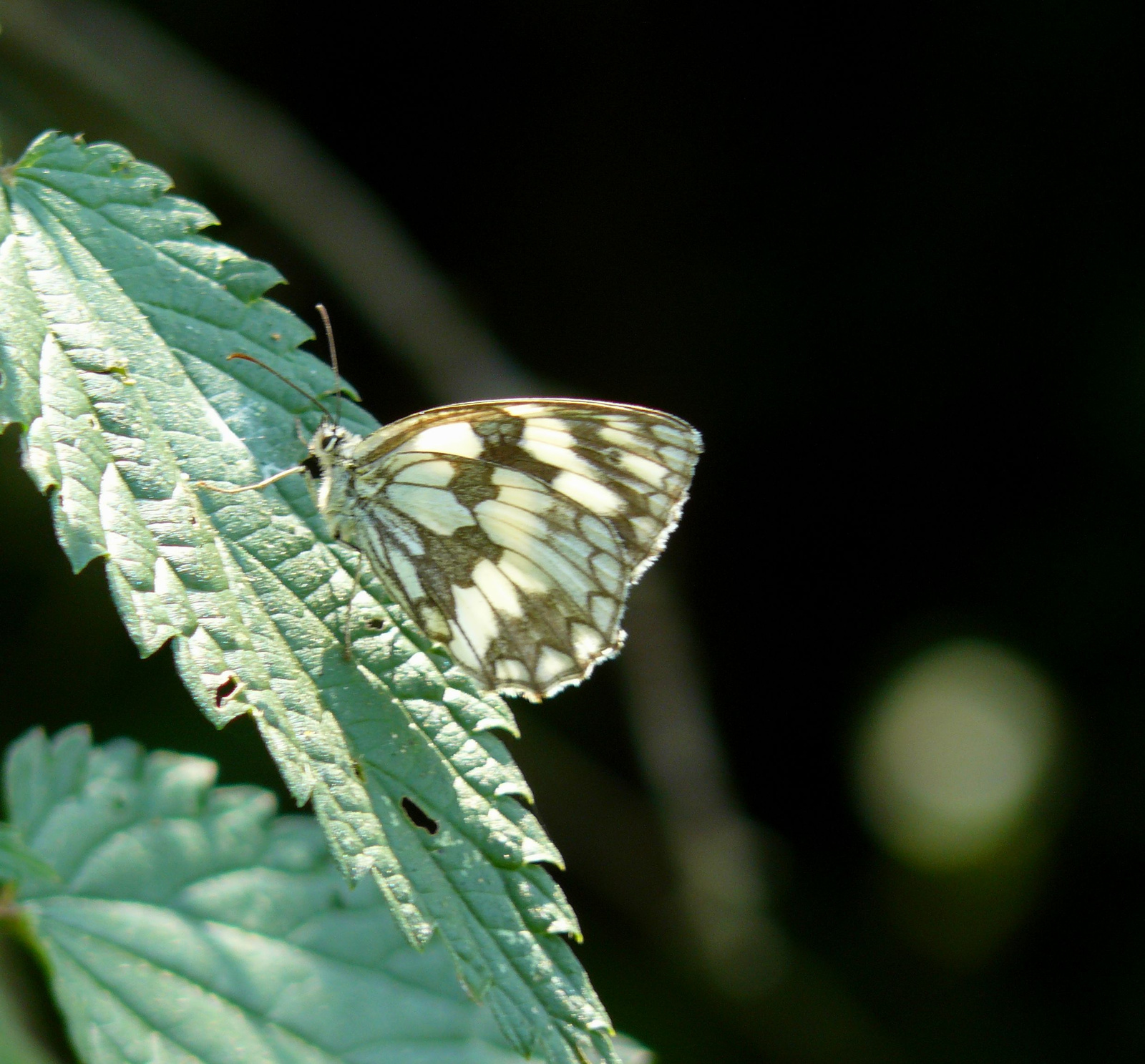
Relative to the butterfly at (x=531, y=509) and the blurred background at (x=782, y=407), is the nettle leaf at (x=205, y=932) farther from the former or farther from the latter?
the blurred background at (x=782, y=407)

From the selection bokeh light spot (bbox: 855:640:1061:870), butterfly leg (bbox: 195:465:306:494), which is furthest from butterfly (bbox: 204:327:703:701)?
bokeh light spot (bbox: 855:640:1061:870)

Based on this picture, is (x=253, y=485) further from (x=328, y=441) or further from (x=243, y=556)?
(x=328, y=441)

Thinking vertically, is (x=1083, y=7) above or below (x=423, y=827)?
above

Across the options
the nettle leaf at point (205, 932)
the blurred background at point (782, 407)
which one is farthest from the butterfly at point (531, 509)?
the blurred background at point (782, 407)

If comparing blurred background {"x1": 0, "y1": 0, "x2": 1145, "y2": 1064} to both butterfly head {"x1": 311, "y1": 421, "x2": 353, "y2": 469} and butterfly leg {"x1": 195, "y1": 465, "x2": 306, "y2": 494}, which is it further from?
butterfly leg {"x1": 195, "y1": 465, "x2": 306, "y2": 494}

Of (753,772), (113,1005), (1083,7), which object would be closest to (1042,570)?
(753,772)

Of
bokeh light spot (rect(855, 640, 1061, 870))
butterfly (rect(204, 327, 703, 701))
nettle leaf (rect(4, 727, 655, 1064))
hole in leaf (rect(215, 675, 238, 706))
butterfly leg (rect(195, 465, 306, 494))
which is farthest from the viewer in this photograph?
bokeh light spot (rect(855, 640, 1061, 870))

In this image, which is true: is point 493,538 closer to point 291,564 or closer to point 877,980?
point 291,564
